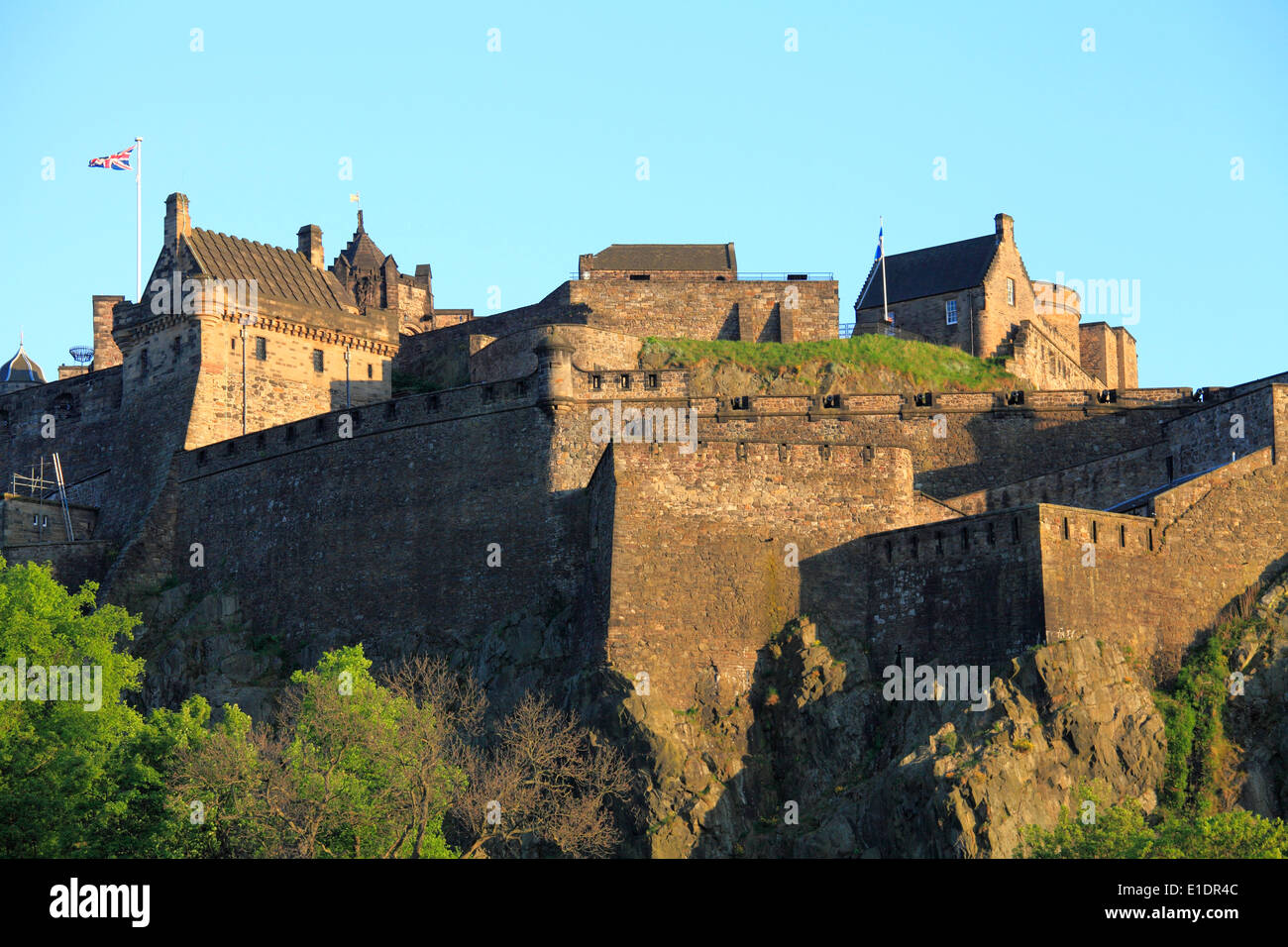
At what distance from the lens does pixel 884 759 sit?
5159 cm

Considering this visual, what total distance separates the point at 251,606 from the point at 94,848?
62.4ft

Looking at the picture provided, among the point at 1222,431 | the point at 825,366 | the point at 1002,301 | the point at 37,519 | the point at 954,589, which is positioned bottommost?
the point at 954,589

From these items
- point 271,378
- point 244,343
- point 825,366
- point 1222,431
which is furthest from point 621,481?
point 244,343

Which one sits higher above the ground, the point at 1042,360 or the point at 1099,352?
the point at 1099,352

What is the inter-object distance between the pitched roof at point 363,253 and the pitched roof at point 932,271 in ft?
92.0

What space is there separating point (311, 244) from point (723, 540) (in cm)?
3473

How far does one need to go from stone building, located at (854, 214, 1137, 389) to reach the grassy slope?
6.71ft

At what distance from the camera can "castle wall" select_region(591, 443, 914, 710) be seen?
53875 millimetres

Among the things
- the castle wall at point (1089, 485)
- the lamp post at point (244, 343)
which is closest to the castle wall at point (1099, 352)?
the castle wall at point (1089, 485)

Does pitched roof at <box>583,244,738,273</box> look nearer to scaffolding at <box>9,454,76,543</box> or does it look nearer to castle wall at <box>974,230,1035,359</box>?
castle wall at <box>974,230,1035,359</box>

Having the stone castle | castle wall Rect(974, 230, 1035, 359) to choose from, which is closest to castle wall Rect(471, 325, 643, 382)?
the stone castle

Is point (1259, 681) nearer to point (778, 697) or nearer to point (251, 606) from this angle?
point (778, 697)

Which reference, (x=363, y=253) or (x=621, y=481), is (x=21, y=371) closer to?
(x=363, y=253)
